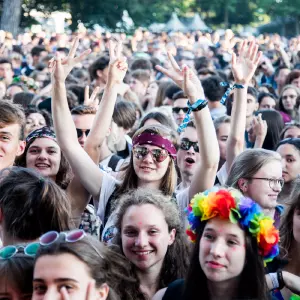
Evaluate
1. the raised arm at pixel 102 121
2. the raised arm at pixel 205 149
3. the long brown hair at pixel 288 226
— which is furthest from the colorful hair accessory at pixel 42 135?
the long brown hair at pixel 288 226

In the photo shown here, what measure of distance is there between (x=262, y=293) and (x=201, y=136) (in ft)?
4.12

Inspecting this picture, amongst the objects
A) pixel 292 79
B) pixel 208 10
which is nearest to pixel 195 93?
pixel 292 79

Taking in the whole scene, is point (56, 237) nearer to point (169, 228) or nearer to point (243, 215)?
point (243, 215)

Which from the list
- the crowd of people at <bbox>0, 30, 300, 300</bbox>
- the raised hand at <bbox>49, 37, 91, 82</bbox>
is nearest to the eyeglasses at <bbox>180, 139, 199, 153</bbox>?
the crowd of people at <bbox>0, 30, 300, 300</bbox>

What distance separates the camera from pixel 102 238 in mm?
4871

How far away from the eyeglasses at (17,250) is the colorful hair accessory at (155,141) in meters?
1.82

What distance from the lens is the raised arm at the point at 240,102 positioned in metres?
5.93

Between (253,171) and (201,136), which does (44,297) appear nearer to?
(201,136)

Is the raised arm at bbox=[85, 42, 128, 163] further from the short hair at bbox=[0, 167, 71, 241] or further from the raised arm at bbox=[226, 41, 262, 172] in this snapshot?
the short hair at bbox=[0, 167, 71, 241]

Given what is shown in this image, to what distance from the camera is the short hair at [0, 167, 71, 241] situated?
153 inches

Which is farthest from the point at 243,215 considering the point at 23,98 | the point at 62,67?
the point at 23,98

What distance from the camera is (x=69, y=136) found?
16.9ft

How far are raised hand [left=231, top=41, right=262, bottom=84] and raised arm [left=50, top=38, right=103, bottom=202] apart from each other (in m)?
1.32

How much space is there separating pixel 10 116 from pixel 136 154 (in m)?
0.89
